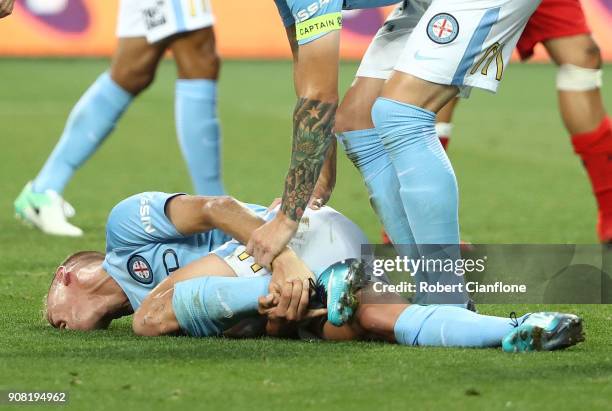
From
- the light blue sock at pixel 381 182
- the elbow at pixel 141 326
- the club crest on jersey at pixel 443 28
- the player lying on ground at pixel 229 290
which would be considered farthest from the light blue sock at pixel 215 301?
the club crest on jersey at pixel 443 28

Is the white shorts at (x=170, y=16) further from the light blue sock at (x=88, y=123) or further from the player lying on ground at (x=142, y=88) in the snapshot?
the light blue sock at (x=88, y=123)

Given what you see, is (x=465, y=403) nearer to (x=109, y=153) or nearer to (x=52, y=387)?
(x=52, y=387)

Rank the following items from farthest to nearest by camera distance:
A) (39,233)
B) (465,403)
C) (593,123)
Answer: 1. (39,233)
2. (593,123)
3. (465,403)

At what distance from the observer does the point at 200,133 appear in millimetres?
6902

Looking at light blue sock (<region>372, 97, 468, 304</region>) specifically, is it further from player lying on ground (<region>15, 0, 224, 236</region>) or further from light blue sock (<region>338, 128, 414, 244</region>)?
player lying on ground (<region>15, 0, 224, 236</region>)

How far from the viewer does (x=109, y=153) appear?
10609 millimetres

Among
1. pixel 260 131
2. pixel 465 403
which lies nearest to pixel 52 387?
pixel 465 403

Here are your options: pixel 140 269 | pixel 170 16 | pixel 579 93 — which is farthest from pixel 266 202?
pixel 140 269

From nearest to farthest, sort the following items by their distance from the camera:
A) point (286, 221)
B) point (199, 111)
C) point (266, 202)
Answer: point (286, 221) → point (199, 111) → point (266, 202)

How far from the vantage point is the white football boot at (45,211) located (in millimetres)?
6914

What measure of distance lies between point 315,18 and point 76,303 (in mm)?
1205

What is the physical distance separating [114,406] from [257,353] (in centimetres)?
75

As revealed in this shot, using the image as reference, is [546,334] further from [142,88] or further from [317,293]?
[142,88]

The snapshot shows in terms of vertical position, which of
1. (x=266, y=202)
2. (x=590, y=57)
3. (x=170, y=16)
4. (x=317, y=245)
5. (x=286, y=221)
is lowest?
(x=266, y=202)
